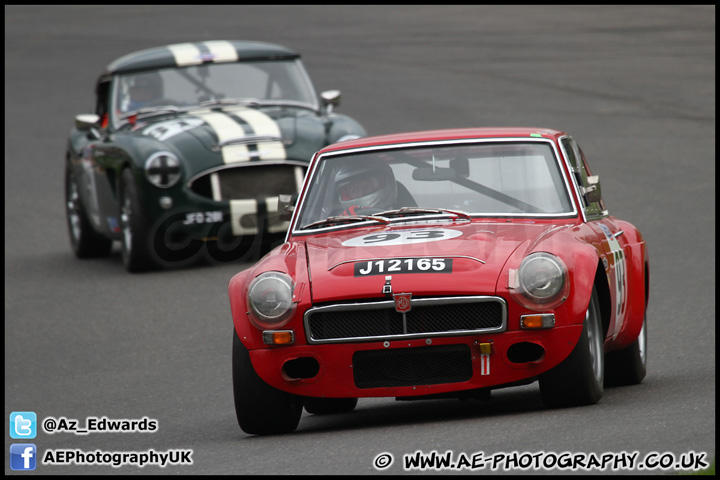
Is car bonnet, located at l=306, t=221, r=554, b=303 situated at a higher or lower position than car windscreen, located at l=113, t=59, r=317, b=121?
lower

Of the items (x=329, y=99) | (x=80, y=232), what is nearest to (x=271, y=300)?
(x=329, y=99)

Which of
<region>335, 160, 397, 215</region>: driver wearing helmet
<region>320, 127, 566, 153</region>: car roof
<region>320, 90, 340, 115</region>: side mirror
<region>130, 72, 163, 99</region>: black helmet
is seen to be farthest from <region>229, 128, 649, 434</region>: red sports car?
<region>130, 72, 163, 99</region>: black helmet

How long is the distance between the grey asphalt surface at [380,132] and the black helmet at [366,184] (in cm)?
107

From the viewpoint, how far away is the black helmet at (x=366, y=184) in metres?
7.18

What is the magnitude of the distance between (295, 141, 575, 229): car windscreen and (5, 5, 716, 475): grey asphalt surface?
99 centimetres

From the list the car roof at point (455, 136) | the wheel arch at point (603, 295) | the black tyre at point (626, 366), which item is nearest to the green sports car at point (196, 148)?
the car roof at point (455, 136)

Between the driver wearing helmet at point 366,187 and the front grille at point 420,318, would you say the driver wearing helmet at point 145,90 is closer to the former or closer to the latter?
the driver wearing helmet at point 366,187

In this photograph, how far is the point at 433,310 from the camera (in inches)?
236

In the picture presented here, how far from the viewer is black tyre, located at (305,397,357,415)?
7.13m

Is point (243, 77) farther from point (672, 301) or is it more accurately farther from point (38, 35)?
point (38, 35)

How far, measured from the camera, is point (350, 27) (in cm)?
3055

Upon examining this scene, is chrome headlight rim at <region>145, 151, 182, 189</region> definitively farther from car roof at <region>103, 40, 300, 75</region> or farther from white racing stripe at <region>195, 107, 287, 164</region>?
car roof at <region>103, 40, 300, 75</region>

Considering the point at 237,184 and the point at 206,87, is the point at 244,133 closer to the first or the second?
the point at 237,184

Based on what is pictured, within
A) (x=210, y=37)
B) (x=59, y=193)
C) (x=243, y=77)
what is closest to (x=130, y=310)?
(x=243, y=77)
